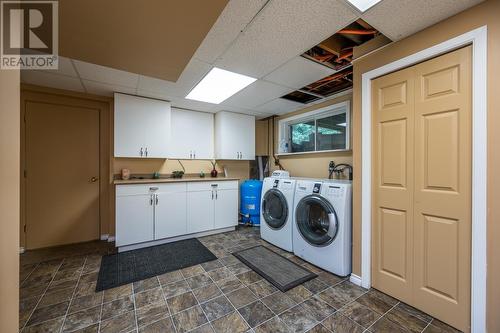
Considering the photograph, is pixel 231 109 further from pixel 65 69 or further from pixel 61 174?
pixel 61 174

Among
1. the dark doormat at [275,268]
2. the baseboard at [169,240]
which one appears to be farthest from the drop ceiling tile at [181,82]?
the dark doormat at [275,268]

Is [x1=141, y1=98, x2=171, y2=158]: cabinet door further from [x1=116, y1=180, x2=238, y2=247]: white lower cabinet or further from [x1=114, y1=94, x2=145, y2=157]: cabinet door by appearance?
[x1=116, y1=180, x2=238, y2=247]: white lower cabinet

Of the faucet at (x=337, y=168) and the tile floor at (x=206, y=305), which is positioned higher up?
the faucet at (x=337, y=168)

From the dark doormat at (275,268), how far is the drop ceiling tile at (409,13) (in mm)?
2374

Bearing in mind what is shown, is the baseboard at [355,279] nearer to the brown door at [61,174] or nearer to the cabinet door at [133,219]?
the cabinet door at [133,219]

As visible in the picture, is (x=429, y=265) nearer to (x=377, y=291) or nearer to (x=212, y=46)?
(x=377, y=291)

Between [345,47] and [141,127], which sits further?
[141,127]

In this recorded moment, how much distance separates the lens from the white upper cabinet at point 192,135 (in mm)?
3707

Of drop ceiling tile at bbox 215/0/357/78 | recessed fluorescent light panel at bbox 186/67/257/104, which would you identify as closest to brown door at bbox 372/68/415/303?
drop ceiling tile at bbox 215/0/357/78

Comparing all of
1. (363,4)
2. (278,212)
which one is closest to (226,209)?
(278,212)

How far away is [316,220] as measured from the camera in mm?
2494

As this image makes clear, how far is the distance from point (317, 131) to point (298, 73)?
1395 mm

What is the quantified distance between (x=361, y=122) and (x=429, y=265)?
4.31 feet

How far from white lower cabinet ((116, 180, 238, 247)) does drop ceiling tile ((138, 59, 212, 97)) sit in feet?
4.51
